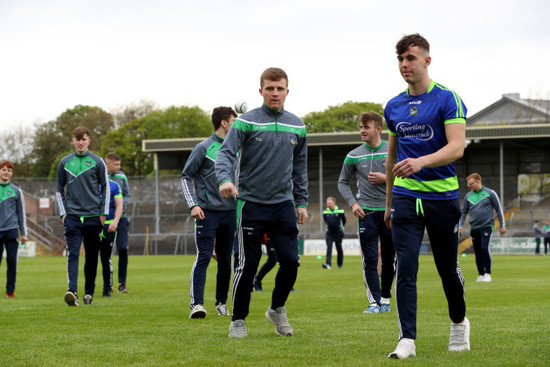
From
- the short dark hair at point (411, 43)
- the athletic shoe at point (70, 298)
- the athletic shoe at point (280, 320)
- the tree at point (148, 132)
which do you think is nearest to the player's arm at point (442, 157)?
the short dark hair at point (411, 43)

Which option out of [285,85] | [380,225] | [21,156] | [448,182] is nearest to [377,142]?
[380,225]

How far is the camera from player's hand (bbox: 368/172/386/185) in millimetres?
9914

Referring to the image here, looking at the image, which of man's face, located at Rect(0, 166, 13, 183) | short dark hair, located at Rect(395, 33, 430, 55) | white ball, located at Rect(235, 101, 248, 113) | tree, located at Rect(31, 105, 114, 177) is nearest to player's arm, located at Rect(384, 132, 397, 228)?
short dark hair, located at Rect(395, 33, 430, 55)

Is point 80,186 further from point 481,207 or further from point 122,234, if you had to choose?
point 481,207

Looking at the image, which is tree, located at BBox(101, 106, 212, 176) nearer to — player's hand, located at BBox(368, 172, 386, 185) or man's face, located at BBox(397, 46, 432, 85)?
player's hand, located at BBox(368, 172, 386, 185)

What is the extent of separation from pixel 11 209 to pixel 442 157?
9.89 meters

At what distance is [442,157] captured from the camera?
5.68 metres

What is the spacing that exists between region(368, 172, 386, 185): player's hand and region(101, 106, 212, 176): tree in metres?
67.7

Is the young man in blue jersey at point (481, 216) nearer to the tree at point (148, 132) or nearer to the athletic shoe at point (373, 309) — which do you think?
the athletic shoe at point (373, 309)

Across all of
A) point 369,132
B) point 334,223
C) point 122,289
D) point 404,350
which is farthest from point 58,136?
point 404,350

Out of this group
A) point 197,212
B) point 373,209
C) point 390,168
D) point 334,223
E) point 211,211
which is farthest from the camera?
point 334,223

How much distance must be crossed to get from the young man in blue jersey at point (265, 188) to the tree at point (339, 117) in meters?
76.5

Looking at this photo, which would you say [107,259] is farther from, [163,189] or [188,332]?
[163,189]

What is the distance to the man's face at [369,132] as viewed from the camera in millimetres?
9906
